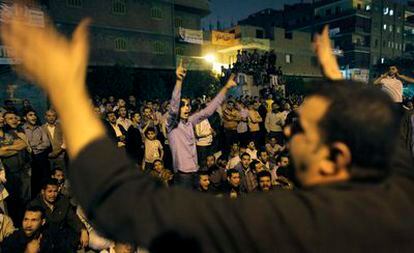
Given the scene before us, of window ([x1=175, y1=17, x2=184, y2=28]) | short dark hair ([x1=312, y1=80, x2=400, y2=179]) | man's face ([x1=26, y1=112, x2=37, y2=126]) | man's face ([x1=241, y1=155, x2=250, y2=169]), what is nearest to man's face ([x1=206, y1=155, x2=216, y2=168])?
man's face ([x1=241, y1=155, x2=250, y2=169])

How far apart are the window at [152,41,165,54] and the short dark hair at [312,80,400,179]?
1209 inches

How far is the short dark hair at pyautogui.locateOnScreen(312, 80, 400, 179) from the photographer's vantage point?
0.94m

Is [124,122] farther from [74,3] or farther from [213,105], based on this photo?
[74,3]

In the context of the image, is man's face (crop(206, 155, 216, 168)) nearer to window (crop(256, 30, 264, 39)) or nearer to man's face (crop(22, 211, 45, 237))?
man's face (crop(22, 211, 45, 237))

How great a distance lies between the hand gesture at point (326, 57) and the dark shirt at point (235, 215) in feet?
2.79

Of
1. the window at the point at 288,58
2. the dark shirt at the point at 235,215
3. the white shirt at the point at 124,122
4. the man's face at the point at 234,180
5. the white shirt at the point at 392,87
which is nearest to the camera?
the dark shirt at the point at 235,215

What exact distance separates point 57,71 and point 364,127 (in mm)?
816

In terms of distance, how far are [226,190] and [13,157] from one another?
3446mm

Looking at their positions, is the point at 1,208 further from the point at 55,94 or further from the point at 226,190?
the point at 55,94

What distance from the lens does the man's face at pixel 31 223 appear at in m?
4.14

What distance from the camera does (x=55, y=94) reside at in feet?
3.13

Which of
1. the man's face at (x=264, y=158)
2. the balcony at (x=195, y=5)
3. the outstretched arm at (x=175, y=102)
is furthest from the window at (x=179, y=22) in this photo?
the outstretched arm at (x=175, y=102)

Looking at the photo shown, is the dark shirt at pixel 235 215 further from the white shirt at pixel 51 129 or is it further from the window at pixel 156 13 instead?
the window at pixel 156 13

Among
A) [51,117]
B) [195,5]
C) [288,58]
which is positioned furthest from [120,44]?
[51,117]
